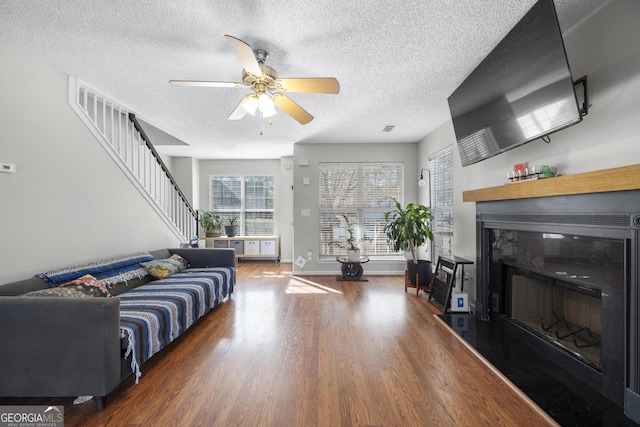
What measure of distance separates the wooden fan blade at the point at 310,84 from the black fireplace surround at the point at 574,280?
5.80 feet

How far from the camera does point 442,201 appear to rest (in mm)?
4098

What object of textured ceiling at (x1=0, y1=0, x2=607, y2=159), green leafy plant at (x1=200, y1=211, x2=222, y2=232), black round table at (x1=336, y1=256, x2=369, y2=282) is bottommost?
black round table at (x1=336, y1=256, x2=369, y2=282)

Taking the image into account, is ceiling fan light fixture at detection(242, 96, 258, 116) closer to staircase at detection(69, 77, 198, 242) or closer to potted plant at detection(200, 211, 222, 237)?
staircase at detection(69, 77, 198, 242)

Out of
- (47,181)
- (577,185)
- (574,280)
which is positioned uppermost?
(47,181)

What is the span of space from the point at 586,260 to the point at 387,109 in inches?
95.0

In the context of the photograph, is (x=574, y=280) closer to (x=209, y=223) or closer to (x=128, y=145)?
(x=128, y=145)

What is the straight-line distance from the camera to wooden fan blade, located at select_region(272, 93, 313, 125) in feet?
7.43

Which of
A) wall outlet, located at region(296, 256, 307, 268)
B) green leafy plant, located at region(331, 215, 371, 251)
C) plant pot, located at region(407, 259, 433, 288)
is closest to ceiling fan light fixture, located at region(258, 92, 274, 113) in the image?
plant pot, located at region(407, 259, 433, 288)

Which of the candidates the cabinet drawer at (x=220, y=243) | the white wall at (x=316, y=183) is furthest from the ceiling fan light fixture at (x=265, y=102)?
the cabinet drawer at (x=220, y=243)

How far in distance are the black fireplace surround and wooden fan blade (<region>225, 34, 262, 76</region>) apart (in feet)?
7.30

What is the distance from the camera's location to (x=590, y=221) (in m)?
1.65

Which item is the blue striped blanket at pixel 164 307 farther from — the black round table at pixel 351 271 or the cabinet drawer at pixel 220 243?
the cabinet drawer at pixel 220 243

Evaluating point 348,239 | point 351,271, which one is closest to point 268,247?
point 348,239

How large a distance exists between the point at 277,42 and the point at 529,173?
7.18 ft
